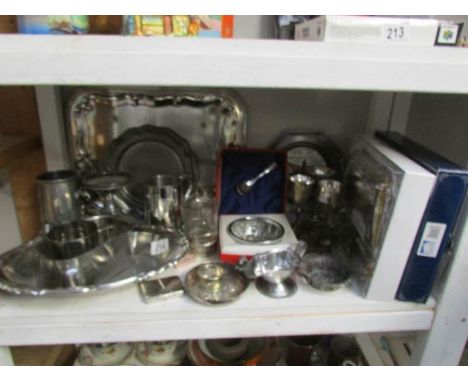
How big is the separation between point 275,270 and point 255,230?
0.11 meters

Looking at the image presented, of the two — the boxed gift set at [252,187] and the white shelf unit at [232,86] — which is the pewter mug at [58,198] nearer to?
the white shelf unit at [232,86]

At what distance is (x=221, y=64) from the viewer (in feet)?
1.13

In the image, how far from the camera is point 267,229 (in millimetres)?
604

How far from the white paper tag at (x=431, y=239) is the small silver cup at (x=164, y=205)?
0.42m

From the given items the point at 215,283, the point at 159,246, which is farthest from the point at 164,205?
the point at 215,283

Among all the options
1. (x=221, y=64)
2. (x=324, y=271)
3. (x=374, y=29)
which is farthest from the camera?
(x=324, y=271)

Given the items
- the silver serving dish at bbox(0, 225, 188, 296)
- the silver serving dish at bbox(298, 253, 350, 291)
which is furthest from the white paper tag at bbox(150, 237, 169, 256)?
the silver serving dish at bbox(298, 253, 350, 291)

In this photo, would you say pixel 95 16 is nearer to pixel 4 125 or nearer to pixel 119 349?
pixel 4 125

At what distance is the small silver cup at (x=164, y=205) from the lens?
2.02 feet

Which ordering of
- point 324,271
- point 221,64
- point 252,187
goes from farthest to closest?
point 252,187
point 324,271
point 221,64

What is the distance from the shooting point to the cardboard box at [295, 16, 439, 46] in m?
0.45

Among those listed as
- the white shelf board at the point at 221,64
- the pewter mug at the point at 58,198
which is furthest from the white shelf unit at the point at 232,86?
the pewter mug at the point at 58,198

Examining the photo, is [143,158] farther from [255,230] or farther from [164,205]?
[255,230]

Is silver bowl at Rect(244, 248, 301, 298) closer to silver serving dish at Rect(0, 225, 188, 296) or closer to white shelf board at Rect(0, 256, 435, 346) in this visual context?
white shelf board at Rect(0, 256, 435, 346)
